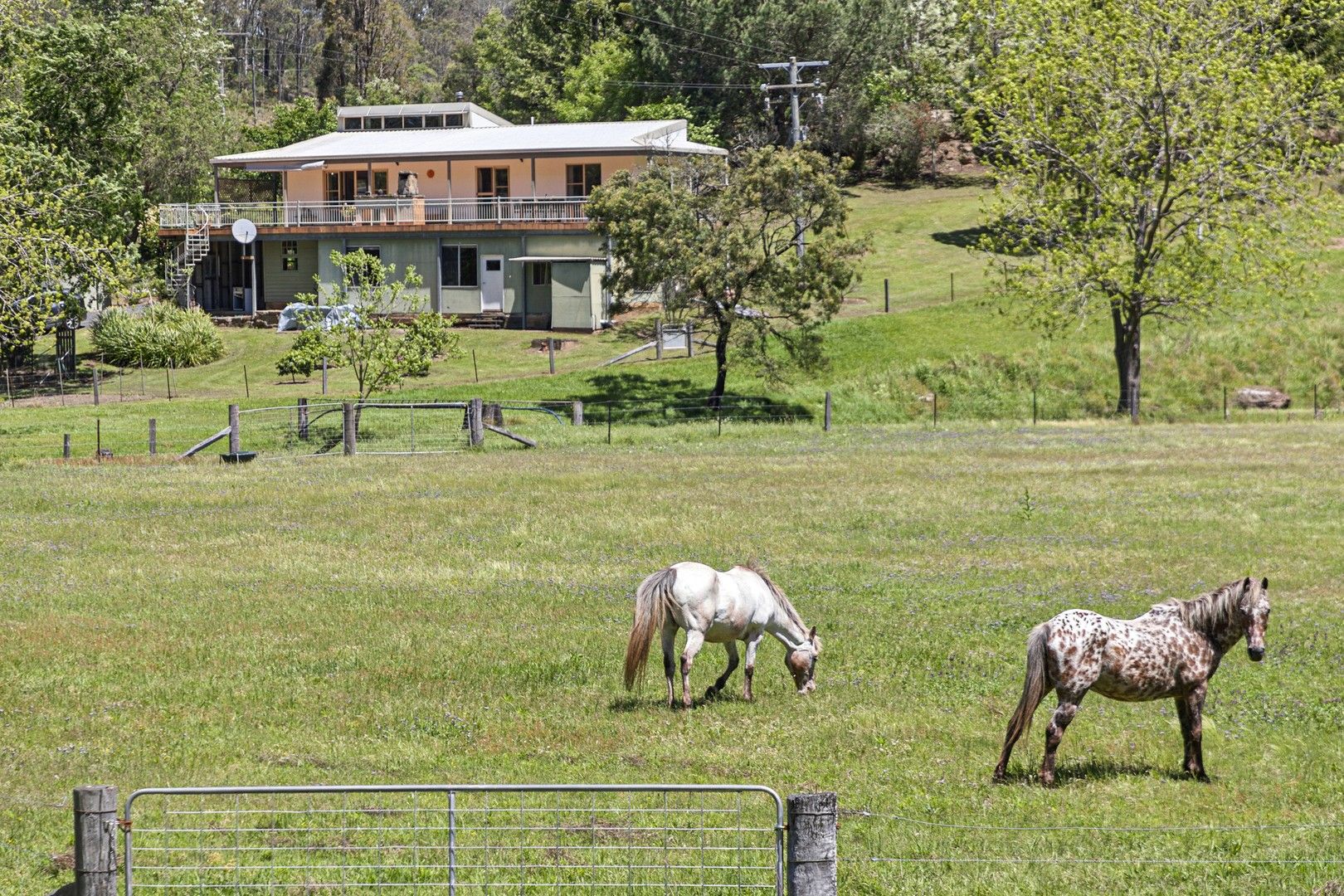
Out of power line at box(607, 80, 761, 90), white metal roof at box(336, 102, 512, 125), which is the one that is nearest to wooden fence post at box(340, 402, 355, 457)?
white metal roof at box(336, 102, 512, 125)

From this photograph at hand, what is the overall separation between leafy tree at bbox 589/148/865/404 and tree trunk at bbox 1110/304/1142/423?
9.87m

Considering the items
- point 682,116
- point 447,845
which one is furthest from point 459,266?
point 447,845

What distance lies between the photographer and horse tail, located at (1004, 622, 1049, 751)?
13.8 meters

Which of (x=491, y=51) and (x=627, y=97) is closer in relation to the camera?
(x=627, y=97)

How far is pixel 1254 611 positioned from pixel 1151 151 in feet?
148

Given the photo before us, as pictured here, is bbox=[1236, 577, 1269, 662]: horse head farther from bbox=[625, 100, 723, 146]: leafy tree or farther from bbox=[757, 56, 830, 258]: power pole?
bbox=[625, 100, 723, 146]: leafy tree

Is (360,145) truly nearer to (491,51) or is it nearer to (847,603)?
(491,51)

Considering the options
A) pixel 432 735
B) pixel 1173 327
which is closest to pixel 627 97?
pixel 1173 327

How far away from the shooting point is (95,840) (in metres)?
9.15

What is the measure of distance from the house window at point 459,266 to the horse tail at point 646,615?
61.8m

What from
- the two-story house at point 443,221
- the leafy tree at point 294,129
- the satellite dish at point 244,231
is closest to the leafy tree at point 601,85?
the two-story house at point 443,221

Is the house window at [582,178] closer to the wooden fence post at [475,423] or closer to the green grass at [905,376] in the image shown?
the green grass at [905,376]

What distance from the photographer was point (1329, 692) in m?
17.7

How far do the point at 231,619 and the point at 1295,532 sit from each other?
2020cm
